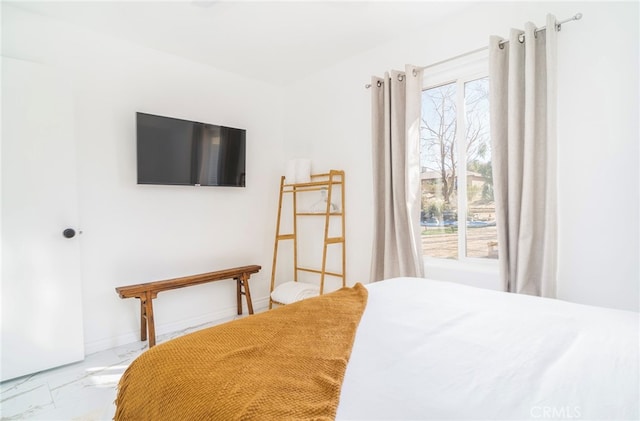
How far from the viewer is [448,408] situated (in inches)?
28.2

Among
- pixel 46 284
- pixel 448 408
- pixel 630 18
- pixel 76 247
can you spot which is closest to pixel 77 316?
pixel 46 284

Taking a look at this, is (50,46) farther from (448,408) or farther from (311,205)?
(448,408)

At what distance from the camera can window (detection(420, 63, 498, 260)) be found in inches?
94.2

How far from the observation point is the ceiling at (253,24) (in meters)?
2.27

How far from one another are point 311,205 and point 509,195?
6.42 feet

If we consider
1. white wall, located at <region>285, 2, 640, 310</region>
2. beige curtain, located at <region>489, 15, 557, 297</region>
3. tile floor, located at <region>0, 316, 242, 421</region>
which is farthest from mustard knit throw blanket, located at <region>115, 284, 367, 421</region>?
white wall, located at <region>285, 2, 640, 310</region>

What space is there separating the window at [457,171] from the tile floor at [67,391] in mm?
2338

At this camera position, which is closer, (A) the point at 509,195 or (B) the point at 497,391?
(B) the point at 497,391

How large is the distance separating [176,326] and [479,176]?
9.21 feet

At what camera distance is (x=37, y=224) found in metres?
2.25

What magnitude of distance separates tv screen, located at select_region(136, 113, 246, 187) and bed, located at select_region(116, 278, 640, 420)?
1967mm


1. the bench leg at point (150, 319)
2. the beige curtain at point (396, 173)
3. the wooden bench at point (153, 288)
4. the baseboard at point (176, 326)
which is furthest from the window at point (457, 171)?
the bench leg at point (150, 319)

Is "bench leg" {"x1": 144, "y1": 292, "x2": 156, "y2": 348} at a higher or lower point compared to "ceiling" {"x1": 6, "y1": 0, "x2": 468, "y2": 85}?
lower

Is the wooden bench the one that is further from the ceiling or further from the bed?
the ceiling
